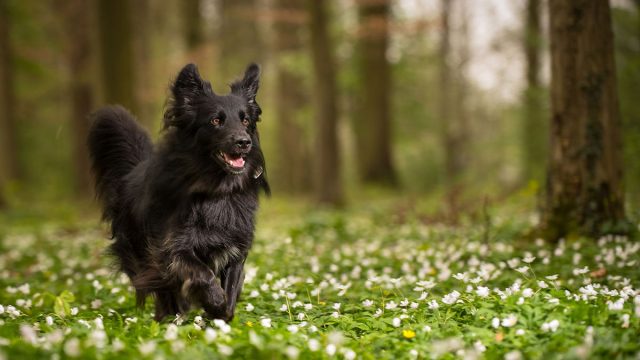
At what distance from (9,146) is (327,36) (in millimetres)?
11175

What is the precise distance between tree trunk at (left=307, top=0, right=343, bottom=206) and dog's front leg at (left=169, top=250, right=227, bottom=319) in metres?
10.4

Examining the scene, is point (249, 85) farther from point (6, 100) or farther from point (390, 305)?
point (6, 100)

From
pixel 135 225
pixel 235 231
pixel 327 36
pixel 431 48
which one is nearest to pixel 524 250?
pixel 235 231

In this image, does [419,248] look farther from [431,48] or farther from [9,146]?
[431,48]

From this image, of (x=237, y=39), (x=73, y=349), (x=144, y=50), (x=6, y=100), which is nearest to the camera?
(x=73, y=349)

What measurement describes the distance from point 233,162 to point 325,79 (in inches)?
398

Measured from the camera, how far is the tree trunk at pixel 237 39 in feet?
82.5

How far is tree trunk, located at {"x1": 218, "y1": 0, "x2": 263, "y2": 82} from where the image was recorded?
25141 millimetres

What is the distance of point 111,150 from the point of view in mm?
6141

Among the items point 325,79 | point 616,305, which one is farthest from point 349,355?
point 325,79

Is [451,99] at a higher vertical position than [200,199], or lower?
higher

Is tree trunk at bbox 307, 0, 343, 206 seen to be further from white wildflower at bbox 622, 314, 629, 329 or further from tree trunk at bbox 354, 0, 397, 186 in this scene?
white wildflower at bbox 622, 314, 629, 329

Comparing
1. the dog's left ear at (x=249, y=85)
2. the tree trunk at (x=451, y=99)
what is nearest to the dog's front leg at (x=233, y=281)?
the dog's left ear at (x=249, y=85)

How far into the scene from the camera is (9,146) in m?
19.5
